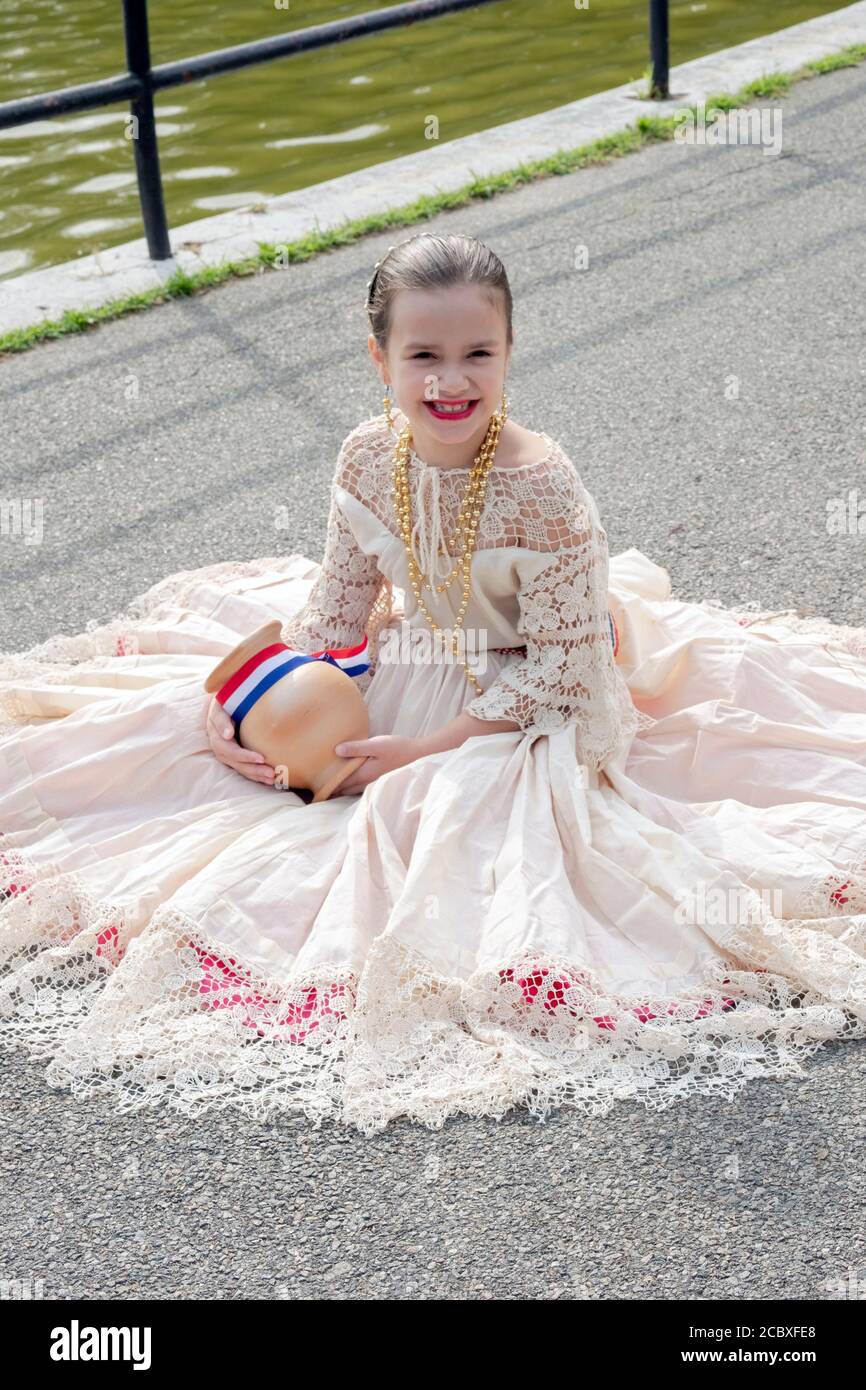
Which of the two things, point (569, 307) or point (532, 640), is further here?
point (569, 307)

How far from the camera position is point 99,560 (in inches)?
165

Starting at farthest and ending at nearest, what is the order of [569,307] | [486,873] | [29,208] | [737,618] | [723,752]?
1. [29,208]
2. [569,307]
3. [737,618]
4. [723,752]
5. [486,873]

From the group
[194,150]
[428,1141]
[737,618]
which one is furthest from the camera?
[194,150]


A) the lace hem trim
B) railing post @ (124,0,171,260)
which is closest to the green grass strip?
railing post @ (124,0,171,260)

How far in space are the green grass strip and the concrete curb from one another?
0.22 ft

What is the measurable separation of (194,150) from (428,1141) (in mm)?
6466

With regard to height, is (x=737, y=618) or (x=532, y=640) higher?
(x=532, y=640)

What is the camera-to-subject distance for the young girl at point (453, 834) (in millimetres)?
2561

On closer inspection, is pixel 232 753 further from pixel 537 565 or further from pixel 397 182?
pixel 397 182

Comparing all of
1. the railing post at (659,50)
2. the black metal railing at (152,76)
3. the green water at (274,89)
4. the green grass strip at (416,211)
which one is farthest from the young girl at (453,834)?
the railing post at (659,50)

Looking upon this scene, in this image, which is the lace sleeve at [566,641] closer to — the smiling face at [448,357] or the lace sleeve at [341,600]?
the smiling face at [448,357]

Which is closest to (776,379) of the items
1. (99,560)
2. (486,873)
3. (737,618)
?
(737,618)

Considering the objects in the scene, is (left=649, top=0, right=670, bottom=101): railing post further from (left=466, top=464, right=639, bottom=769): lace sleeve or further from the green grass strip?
(left=466, top=464, right=639, bottom=769): lace sleeve

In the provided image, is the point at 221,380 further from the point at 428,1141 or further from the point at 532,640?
the point at 428,1141
